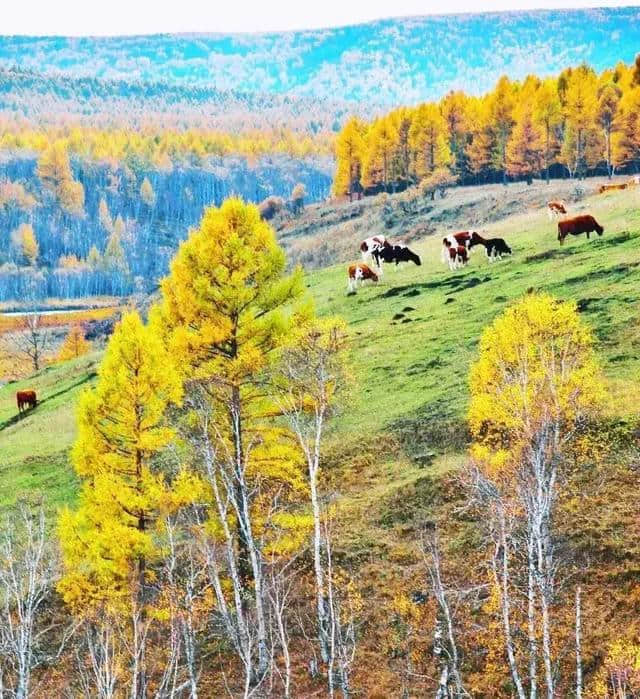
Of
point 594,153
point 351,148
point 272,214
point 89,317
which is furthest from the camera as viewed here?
point 89,317

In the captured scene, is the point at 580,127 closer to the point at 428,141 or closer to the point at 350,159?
the point at 428,141

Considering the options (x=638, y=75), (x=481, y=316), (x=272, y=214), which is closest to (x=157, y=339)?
(x=481, y=316)

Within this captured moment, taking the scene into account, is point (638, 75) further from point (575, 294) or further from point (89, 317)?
point (89, 317)

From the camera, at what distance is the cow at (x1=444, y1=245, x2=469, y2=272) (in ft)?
192

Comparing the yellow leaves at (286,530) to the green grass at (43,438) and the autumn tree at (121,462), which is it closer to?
the autumn tree at (121,462)

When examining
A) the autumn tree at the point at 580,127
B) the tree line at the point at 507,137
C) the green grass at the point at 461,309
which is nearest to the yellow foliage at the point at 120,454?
the green grass at the point at 461,309

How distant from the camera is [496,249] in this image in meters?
57.3

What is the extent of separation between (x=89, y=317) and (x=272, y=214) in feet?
161

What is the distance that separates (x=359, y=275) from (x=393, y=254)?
4111 millimetres

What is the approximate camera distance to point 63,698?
26.9 meters

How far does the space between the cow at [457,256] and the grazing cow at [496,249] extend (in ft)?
5.58

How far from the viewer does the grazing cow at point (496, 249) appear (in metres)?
57.2

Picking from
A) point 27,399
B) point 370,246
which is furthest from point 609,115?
point 27,399

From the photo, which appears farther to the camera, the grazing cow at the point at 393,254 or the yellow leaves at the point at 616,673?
the grazing cow at the point at 393,254
